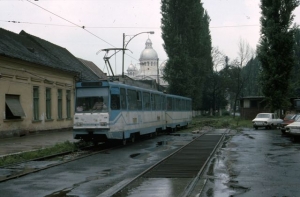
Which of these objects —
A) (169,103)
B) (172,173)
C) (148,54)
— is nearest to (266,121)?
(169,103)

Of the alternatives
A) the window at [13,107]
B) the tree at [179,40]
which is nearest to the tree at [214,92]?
the tree at [179,40]

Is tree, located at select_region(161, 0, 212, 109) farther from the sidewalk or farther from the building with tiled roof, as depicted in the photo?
the sidewalk

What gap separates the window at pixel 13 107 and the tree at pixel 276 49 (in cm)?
2548

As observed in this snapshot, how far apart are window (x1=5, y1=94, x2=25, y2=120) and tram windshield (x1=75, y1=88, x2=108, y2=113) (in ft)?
26.5

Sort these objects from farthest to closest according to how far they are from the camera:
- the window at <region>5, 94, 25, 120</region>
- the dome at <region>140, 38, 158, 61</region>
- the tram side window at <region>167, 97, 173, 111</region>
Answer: the dome at <region>140, 38, 158, 61</region> → the tram side window at <region>167, 97, 173, 111</region> → the window at <region>5, 94, 25, 120</region>

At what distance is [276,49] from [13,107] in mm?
27034

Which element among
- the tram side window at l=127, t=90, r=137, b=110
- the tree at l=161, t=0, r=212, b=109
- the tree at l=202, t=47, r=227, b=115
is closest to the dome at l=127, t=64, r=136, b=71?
the tree at l=202, t=47, r=227, b=115

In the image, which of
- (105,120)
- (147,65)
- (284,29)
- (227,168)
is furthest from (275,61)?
(147,65)

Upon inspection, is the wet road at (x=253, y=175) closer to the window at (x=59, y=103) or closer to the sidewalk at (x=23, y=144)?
the sidewalk at (x=23, y=144)

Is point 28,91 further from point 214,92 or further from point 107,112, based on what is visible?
point 214,92

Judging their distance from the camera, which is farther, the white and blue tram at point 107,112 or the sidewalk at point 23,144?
the white and blue tram at point 107,112

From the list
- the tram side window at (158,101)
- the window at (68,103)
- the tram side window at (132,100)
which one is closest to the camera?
the tram side window at (132,100)

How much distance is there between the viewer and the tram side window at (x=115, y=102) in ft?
61.9

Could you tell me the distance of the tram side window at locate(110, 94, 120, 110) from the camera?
61.9ft
